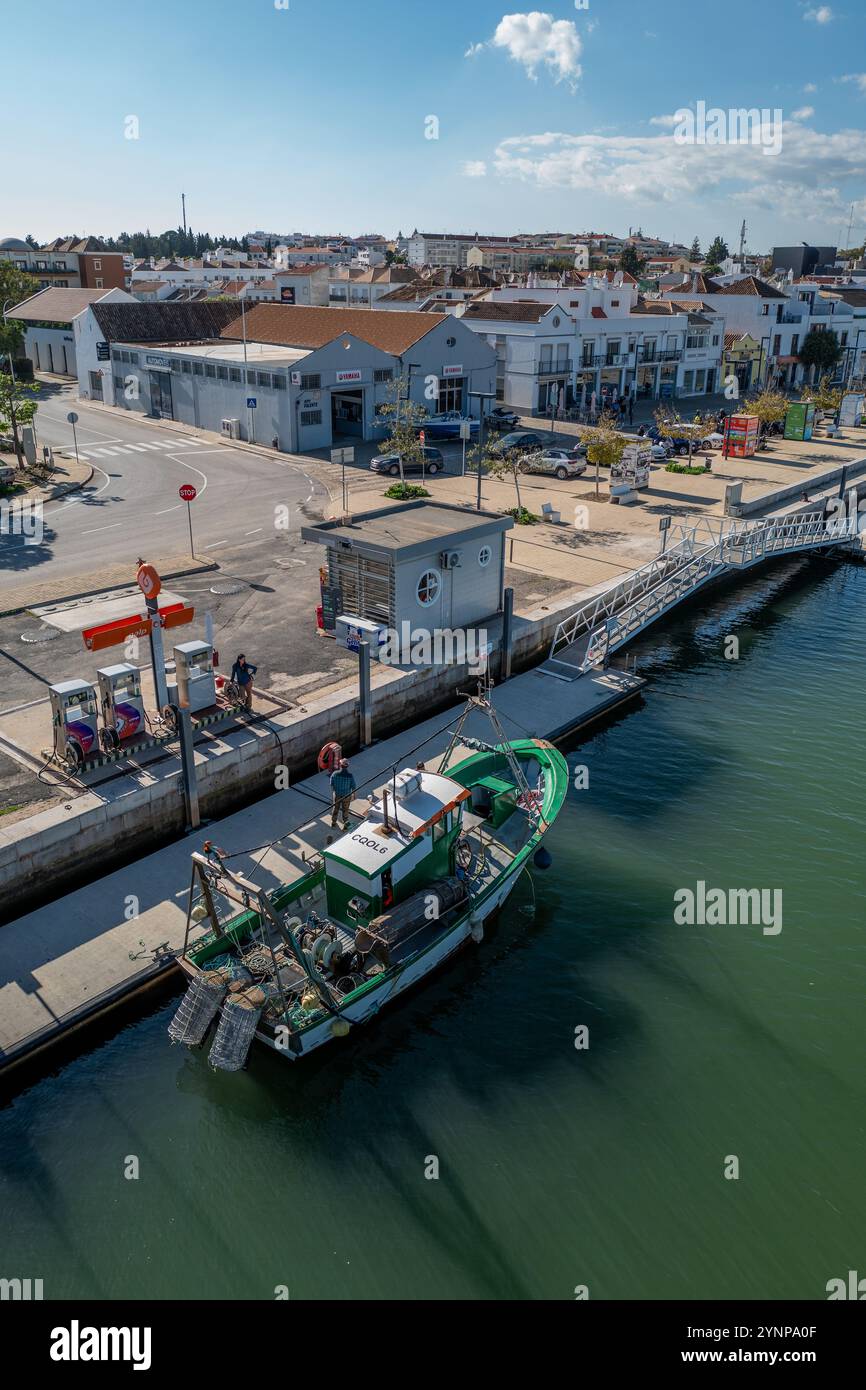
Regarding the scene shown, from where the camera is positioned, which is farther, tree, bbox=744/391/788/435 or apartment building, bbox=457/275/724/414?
apartment building, bbox=457/275/724/414

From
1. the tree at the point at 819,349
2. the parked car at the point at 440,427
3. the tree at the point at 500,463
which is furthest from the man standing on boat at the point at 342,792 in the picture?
the tree at the point at 819,349

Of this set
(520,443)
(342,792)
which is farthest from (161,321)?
Result: (342,792)

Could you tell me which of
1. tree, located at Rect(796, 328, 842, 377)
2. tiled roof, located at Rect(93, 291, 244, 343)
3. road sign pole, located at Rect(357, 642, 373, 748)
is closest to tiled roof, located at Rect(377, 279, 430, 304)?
tiled roof, located at Rect(93, 291, 244, 343)

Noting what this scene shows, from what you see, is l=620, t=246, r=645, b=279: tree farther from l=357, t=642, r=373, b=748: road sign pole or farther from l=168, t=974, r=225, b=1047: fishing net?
l=168, t=974, r=225, b=1047: fishing net

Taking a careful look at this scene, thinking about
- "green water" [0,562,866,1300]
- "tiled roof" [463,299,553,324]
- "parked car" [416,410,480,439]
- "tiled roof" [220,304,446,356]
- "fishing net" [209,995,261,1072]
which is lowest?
"green water" [0,562,866,1300]

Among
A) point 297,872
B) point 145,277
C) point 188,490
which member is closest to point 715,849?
point 297,872

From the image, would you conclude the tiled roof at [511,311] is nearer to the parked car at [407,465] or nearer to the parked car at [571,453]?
the parked car at [571,453]

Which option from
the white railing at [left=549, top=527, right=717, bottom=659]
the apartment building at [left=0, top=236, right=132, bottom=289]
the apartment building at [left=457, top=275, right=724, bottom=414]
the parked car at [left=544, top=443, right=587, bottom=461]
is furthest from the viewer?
the apartment building at [left=0, top=236, right=132, bottom=289]

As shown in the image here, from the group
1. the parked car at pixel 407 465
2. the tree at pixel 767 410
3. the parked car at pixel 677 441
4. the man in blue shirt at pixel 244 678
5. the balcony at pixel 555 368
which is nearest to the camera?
the man in blue shirt at pixel 244 678
